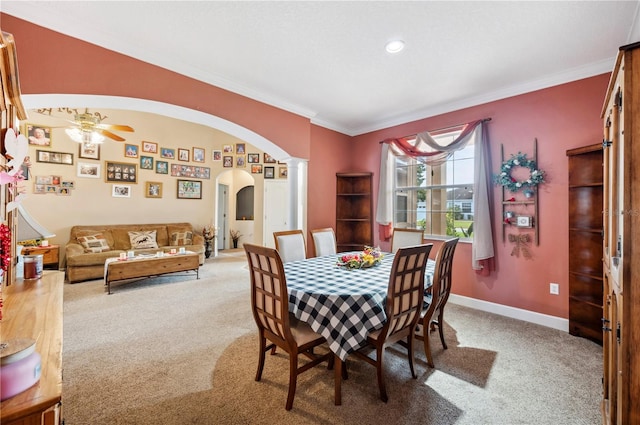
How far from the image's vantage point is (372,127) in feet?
15.1

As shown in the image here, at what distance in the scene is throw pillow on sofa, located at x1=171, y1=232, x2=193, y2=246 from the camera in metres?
6.00

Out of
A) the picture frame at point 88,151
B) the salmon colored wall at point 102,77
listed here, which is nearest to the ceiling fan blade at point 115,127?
the salmon colored wall at point 102,77

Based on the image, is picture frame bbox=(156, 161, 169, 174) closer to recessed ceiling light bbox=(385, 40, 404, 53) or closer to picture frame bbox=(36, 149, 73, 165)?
picture frame bbox=(36, 149, 73, 165)

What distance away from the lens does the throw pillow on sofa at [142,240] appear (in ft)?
18.1

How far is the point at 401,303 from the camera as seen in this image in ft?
6.03

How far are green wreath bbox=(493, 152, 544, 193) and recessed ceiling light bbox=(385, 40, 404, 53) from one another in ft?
6.07

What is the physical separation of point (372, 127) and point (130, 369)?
4342 millimetres

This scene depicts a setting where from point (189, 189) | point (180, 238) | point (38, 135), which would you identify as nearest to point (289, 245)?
point (180, 238)

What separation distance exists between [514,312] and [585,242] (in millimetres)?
1061

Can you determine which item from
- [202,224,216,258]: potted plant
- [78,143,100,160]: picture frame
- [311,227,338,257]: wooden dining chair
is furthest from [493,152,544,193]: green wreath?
[78,143,100,160]: picture frame

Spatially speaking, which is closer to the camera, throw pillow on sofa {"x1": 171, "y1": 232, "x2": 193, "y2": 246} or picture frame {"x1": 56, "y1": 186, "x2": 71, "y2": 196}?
picture frame {"x1": 56, "y1": 186, "x2": 71, "y2": 196}

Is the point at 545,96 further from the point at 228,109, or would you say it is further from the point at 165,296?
the point at 165,296

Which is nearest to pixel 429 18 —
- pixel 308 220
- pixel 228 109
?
pixel 228 109

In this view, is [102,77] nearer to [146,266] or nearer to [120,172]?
[146,266]
